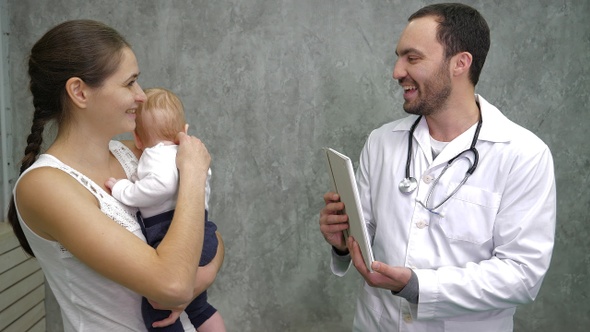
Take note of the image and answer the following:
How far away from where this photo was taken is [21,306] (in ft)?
8.69

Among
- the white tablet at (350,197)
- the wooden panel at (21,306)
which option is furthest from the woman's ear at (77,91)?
the wooden panel at (21,306)

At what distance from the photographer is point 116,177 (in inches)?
62.7

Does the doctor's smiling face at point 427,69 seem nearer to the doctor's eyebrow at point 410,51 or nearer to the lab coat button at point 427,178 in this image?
the doctor's eyebrow at point 410,51

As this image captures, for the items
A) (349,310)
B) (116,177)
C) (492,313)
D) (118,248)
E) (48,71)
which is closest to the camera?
(118,248)

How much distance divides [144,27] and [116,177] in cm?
142

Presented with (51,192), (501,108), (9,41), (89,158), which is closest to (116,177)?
(89,158)

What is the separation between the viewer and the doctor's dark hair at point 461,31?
1886 millimetres

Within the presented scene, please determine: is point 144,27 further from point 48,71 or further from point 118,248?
point 118,248

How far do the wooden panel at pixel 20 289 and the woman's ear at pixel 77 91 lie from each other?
1.39m

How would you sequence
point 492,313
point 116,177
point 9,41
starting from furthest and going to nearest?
point 9,41
point 492,313
point 116,177

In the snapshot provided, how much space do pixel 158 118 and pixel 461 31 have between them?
1025 mm

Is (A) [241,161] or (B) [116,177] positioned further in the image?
(A) [241,161]

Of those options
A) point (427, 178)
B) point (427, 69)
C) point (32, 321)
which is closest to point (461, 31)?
point (427, 69)

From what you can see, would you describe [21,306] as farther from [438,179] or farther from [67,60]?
[438,179]
